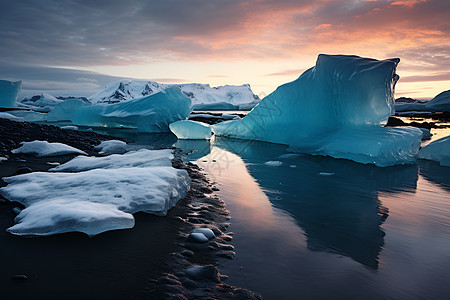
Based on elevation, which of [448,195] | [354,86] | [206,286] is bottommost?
[448,195]

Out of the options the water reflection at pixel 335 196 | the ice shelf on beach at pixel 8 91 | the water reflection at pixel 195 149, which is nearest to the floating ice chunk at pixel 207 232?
the water reflection at pixel 335 196

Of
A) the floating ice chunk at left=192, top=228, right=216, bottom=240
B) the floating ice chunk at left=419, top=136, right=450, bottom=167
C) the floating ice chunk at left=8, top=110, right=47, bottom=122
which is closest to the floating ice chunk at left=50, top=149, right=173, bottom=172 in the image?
the floating ice chunk at left=192, top=228, right=216, bottom=240

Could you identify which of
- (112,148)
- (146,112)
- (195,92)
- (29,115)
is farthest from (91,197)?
(195,92)

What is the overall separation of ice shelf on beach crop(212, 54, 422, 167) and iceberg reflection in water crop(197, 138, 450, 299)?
1880mm

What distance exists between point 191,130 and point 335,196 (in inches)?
384

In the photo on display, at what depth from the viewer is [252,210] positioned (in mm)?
3574

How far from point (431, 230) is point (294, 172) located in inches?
126

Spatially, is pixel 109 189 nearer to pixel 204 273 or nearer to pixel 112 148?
pixel 204 273

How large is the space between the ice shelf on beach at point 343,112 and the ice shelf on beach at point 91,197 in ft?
18.7

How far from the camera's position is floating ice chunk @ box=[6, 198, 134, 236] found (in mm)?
2314

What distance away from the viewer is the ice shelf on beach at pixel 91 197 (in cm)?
236

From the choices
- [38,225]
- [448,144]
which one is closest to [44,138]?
[38,225]

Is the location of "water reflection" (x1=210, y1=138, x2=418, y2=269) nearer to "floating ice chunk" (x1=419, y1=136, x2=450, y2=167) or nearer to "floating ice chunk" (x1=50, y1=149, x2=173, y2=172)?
"floating ice chunk" (x1=419, y1=136, x2=450, y2=167)

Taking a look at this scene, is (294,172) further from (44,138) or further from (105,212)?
(44,138)
